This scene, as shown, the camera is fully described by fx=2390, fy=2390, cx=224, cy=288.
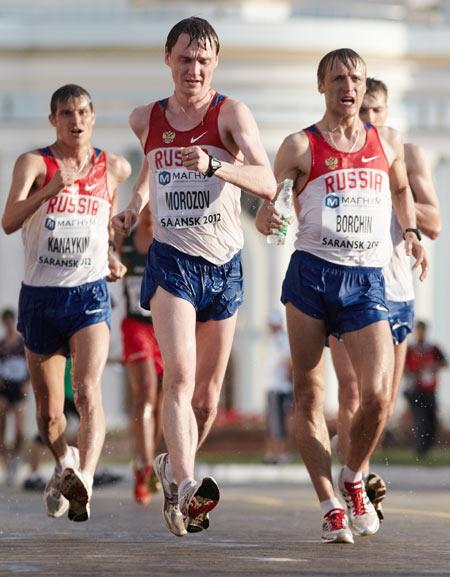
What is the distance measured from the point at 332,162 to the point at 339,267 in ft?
1.53

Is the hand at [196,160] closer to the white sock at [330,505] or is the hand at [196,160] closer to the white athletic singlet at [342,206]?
the white athletic singlet at [342,206]

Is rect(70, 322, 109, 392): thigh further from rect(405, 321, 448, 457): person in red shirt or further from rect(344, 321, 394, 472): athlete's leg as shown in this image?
rect(405, 321, 448, 457): person in red shirt

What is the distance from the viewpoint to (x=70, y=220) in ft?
38.0

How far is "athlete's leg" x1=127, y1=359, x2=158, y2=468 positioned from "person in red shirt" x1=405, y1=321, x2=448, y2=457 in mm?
9019

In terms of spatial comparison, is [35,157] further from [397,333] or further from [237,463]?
[237,463]

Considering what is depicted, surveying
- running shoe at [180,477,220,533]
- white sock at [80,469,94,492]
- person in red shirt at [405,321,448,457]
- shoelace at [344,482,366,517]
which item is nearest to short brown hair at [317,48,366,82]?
shoelace at [344,482,366,517]

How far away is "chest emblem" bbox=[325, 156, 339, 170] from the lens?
10.6 meters

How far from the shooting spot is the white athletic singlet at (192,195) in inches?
406

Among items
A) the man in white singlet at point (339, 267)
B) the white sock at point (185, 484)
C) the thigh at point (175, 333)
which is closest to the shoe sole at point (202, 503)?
the white sock at point (185, 484)

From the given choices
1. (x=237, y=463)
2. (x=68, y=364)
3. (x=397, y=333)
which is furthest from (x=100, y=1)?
(x=397, y=333)

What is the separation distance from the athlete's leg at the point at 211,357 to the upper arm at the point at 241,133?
752 millimetres

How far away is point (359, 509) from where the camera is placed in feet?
34.8

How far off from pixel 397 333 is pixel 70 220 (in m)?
1.76

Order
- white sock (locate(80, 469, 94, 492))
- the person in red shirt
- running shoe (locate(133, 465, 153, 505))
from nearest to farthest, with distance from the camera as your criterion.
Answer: white sock (locate(80, 469, 94, 492)) < running shoe (locate(133, 465, 153, 505)) < the person in red shirt
